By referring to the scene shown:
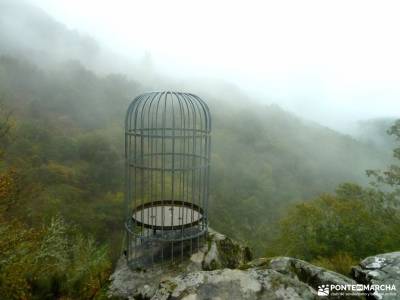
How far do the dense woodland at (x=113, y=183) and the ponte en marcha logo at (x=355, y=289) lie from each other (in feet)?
7.32

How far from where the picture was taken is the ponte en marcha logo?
367cm

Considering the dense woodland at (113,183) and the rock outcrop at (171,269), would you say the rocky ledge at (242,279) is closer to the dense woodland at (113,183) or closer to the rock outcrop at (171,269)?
the rock outcrop at (171,269)

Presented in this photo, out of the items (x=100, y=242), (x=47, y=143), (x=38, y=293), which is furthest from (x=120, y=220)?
(x=38, y=293)

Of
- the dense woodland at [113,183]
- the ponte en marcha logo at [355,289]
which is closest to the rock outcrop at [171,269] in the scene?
the dense woodland at [113,183]

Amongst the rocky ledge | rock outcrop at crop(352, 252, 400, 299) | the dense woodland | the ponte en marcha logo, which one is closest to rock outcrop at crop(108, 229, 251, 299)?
the rocky ledge

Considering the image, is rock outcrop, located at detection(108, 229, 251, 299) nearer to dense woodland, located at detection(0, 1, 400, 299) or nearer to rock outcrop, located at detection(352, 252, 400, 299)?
dense woodland, located at detection(0, 1, 400, 299)

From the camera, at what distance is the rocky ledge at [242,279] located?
3379mm

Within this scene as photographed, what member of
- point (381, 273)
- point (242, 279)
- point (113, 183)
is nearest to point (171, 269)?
point (242, 279)

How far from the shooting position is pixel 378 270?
4.24 metres

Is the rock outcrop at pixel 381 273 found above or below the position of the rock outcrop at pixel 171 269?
above

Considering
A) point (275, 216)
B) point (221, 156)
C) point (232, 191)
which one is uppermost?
point (221, 156)

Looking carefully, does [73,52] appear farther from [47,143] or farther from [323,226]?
[323,226]

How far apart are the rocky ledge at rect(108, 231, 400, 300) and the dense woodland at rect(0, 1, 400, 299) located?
28.6 inches

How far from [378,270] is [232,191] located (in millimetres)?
31646
